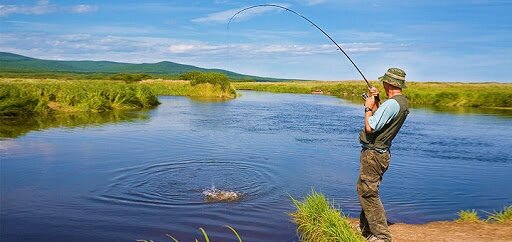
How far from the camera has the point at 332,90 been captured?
193ft

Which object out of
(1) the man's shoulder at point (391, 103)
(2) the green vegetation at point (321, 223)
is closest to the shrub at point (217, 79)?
(2) the green vegetation at point (321, 223)

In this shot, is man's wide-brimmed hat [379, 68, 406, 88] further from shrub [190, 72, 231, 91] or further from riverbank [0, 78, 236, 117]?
shrub [190, 72, 231, 91]

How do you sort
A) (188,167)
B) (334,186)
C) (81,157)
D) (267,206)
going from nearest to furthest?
(267,206) → (334,186) → (188,167) → (81,157)

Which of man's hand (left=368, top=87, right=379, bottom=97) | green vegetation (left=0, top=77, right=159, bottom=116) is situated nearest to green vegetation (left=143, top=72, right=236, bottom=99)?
green vegetation (left=0, top=77, right=159, bottom=116)

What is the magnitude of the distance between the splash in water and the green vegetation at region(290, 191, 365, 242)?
1.49m

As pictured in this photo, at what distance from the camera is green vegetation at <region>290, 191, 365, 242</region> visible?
513cm

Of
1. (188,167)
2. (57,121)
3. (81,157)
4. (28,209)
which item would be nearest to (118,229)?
(28,209)

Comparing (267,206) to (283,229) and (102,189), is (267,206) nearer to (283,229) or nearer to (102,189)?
(283,229)

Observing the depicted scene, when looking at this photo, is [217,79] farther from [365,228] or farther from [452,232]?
[365,228]

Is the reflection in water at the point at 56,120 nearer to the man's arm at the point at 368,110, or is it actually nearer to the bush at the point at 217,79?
the man's arm at the point at 368,110

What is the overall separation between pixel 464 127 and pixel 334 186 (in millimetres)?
13851

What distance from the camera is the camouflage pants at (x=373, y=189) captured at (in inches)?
200

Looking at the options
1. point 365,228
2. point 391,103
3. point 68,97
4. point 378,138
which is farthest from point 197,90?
point 391,103

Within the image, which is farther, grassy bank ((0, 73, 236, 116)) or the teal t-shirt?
grassy bank ((0, 73, 236, 116))
